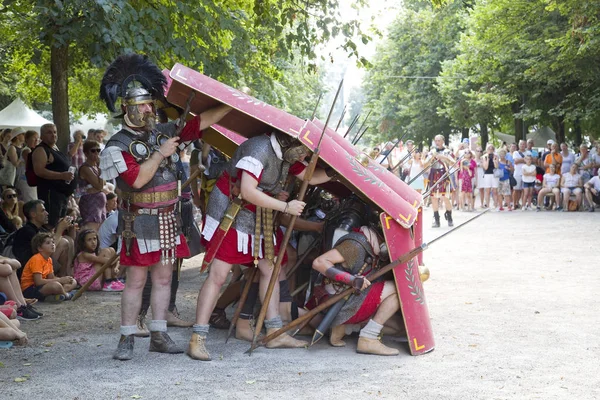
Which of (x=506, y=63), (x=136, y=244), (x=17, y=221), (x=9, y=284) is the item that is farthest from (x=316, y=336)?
(x=506, y=63)

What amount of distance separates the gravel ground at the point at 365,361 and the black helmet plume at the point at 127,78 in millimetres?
1664

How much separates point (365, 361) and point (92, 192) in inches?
220

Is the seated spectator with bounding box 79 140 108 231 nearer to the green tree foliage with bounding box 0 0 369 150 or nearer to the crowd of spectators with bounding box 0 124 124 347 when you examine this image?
the crowd of spectators with bounding box 0 124 124 347

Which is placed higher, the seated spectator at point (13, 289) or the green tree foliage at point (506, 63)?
the green tree foliage at point (506, 63)

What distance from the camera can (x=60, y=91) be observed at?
37.2 ft

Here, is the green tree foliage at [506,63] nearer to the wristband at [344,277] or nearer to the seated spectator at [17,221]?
the seated spectator at [17,221]

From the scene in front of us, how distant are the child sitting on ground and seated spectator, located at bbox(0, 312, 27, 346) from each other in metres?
2.52

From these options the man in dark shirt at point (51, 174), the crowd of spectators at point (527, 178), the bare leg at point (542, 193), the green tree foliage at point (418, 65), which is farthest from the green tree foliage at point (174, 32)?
the green tree foliage at point (418, 65)

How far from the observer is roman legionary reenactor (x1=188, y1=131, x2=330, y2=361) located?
17.8 ft

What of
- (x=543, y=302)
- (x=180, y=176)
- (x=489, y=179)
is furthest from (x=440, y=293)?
(x=489, y=179)

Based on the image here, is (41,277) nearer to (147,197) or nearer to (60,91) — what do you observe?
(147,197)

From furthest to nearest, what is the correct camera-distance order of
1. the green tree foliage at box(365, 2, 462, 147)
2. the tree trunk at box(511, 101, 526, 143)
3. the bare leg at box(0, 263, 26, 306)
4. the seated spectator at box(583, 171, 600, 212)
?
1. the green tree foliage at box(365, 2, 462, 147)
2. the tree trunk at box(511, 101, 526, 143)
3. the seated spectator at box(583, 171, 600, 212)
4. the bare leg at box(0, 263, 26, 306)

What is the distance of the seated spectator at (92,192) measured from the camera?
9.81m

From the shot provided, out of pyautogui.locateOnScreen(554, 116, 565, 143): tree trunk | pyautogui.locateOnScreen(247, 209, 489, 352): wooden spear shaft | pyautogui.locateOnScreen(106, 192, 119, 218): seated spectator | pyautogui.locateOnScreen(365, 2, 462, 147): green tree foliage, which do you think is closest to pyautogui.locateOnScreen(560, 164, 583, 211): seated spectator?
pyautogui.locateOnScreen(554, 116, 565, 143): tree trunk
